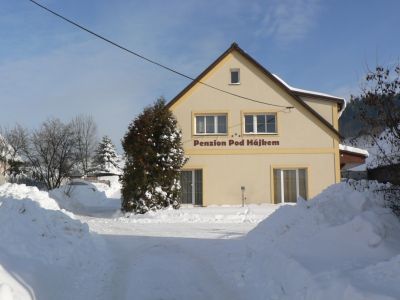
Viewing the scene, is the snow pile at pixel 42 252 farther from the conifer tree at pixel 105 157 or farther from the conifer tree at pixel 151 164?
the conifer tree at pixel 105 157

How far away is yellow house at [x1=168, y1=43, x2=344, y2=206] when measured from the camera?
998 inches

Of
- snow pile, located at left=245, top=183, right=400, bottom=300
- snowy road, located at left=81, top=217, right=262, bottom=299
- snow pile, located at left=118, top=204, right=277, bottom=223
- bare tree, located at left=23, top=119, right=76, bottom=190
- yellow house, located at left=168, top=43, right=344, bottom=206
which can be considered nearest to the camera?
snow pile, located at left=245, top=183, right=400, bottom=300

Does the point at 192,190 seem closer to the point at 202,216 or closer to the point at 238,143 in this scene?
the point at 238,143

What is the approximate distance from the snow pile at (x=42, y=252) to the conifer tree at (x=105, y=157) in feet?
212

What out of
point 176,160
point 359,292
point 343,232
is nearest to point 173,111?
point 176,160

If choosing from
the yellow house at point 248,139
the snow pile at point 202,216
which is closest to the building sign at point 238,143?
the yellow house at point 248,139

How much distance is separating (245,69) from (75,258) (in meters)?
18.2

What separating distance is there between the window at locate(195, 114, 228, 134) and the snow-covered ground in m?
12.8

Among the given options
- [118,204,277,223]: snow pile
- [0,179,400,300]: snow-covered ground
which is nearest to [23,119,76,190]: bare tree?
[118,204,277,223]: snow pile

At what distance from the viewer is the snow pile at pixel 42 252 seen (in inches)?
303

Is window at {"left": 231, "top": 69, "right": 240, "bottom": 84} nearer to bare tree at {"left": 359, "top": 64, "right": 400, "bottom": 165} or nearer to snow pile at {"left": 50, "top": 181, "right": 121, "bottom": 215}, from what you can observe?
snow pile at {"left": 50, "top": 181, "right": 121, "bottom": 215}

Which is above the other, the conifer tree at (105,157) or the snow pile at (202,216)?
the conifer tree at (105,157)

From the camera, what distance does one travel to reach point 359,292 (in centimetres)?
537

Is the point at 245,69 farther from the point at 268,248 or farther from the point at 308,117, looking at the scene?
the point at 268,248
